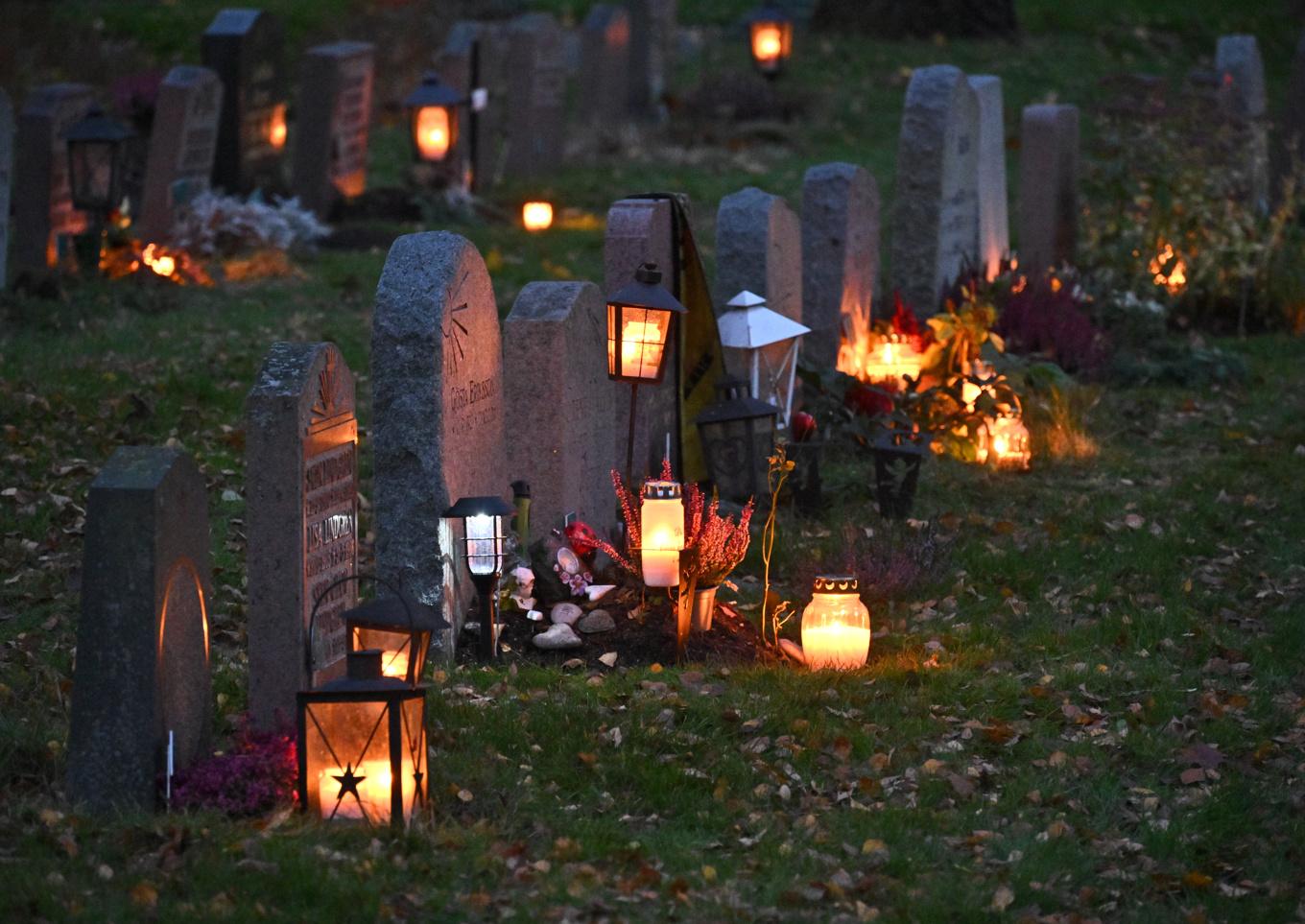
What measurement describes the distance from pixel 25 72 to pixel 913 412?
15.3m

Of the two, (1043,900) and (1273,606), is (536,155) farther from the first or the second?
(1043,900)

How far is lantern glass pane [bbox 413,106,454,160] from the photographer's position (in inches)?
693

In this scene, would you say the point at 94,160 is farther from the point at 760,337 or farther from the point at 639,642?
the point at 639,642

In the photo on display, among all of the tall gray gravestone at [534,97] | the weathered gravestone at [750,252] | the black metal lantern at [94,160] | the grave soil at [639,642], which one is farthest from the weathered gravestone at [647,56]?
the grave soil at [639,642]

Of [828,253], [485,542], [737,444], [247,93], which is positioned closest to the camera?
[485,542]

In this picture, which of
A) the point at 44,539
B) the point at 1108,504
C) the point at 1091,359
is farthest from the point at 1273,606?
the point at 44,539

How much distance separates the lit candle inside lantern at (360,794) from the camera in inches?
229

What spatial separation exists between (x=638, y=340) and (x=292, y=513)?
9.82 ft

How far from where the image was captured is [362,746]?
579 centimetres

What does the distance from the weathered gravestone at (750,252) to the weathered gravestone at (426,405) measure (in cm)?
331

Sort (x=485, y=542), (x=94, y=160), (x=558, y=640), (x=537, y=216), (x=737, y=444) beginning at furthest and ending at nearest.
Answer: (x=537, y=216)
(x=94, y=160)
(x=737, y=444)
(x=558, y=640)
(x=485, y=542)

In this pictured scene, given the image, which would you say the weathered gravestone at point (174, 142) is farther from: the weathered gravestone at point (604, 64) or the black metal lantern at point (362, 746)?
the black metal lantern at point (362, 746)

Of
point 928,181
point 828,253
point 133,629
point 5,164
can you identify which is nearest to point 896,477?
point 828,253

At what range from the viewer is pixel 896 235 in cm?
1356
